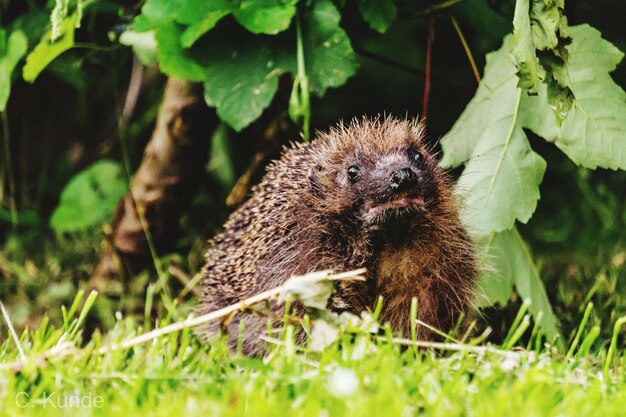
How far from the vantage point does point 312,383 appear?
106 inches

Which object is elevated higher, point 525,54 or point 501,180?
point 525,54

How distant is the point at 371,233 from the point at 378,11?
1243 millimetres

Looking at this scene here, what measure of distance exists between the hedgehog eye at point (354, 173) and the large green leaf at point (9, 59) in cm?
194

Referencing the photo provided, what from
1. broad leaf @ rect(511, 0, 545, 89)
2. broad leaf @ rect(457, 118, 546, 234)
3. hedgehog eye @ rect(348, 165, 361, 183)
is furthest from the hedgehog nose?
broad leaf @ rect(511, 0, 545, 89)

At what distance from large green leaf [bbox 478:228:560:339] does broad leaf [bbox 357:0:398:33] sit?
1.23 meters

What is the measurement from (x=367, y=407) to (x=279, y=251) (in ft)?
6.17

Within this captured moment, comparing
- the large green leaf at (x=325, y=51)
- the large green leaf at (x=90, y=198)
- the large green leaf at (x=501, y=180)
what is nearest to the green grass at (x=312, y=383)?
the large green leaf at (x=501, y=180)

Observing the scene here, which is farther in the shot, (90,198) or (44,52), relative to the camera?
(90,198)

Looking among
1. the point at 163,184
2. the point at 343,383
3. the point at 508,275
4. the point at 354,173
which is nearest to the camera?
the point at 343,383

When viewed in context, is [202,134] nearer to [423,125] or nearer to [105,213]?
[105,213]

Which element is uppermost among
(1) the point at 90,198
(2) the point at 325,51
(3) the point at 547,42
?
(3) the point at 547,42

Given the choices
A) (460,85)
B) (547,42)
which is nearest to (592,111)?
(547,42)

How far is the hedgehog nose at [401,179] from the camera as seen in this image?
3770mm

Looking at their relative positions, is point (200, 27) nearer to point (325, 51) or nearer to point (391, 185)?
point (325, 51)
